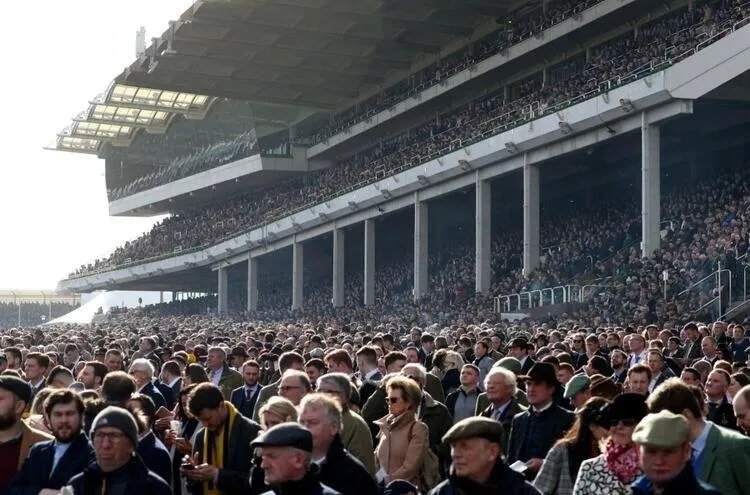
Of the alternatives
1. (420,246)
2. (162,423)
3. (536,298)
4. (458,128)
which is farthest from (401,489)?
(458,128)

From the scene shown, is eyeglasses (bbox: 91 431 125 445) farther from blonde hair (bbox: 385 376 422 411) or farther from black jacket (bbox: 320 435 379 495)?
blonde hair (bbox: 385 376 422 411)

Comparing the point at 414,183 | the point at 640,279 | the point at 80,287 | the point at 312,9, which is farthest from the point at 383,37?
the point at 80,287

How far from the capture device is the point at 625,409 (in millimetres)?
5926

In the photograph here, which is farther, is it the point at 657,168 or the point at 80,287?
the point at 80,287

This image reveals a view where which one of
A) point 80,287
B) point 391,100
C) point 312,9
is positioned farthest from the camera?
point 80,287

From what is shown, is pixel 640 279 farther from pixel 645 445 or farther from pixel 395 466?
pixel 645 445

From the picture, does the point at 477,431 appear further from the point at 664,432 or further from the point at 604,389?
the point at 604,389

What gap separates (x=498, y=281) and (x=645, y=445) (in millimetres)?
39923

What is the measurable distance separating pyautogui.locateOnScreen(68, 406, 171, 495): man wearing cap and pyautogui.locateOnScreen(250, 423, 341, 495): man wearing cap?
110 centimetres

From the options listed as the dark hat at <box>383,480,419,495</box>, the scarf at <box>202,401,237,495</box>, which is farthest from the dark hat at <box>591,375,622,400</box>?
the scarf at <box>202,401,237,495</box>

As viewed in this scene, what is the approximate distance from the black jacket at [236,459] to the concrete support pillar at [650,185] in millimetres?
27402

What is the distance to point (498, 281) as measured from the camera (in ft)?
147

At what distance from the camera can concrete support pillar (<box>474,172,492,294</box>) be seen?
43.3 m

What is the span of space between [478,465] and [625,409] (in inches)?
41.3
